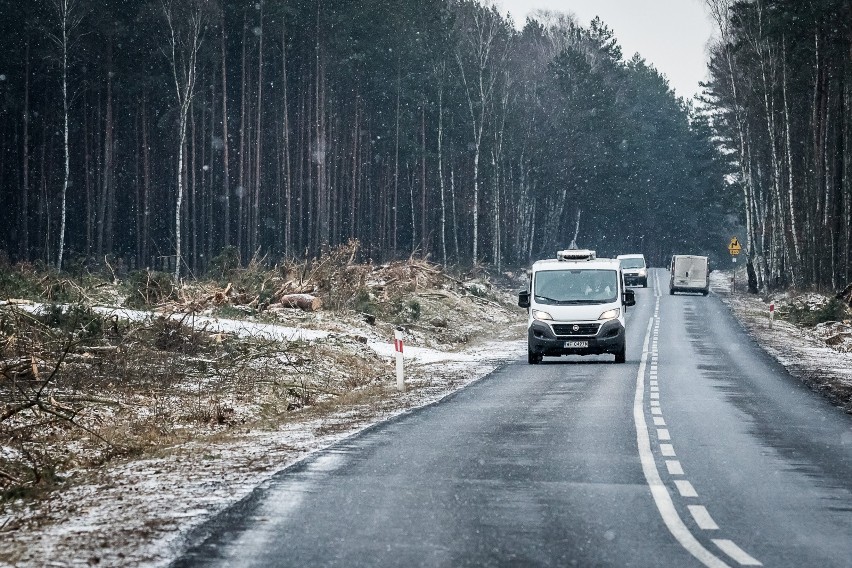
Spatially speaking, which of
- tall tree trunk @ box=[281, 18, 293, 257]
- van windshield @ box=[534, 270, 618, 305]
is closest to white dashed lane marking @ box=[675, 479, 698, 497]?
van windshield @ box=[534, 270, 618, 305]

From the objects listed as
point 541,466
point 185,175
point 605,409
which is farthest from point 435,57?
point 541,466

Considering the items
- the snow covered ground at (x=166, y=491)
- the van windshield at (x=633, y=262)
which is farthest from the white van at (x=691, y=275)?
the snow covered ground at (x=166, y=491)

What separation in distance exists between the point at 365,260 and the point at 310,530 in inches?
2384

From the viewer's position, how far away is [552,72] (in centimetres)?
9531

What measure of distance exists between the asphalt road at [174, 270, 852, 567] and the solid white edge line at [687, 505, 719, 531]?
1.1 inches

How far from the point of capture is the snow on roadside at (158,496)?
26.2 ft

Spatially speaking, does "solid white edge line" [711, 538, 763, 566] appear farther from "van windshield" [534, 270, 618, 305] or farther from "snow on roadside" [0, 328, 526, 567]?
"van windshield" [534, 270, 618, 305]

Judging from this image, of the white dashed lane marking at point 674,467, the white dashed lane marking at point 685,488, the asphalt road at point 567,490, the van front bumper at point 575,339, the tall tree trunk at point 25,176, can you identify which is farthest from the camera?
the tall tree trunk at point 25,176

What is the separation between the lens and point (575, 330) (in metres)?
26.3

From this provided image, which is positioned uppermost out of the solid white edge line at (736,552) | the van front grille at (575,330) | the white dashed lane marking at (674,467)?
the van front grille at (575,330)

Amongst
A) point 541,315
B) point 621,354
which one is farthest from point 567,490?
point 621,354

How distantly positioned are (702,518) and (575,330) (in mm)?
17130

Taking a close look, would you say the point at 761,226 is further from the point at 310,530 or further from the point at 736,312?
the point at 310,530

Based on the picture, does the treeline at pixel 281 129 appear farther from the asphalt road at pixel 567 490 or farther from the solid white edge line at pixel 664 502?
the solid white edge line at pixel 664 502
